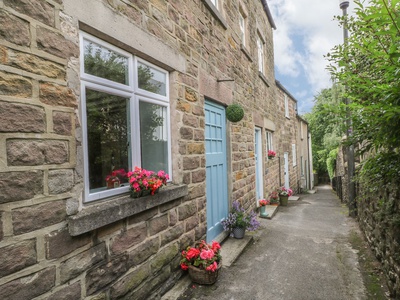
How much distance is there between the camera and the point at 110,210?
212 cm

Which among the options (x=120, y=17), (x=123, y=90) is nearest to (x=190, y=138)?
(x=123, y=90)

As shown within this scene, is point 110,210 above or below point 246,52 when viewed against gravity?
below

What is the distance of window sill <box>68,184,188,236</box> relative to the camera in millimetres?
1853

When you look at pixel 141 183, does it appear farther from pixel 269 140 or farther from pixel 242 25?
pixel 269 140

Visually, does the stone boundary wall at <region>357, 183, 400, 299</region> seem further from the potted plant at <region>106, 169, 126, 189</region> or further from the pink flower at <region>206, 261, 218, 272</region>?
the potted plant at <region>106, 169, 126, 189</region>

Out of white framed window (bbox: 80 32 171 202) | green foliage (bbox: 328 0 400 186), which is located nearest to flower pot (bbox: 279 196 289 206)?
green foliage (bbox: 328 0 400 186)

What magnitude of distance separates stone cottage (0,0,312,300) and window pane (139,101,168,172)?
0.8 inches

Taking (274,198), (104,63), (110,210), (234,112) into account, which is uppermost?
(104,63)

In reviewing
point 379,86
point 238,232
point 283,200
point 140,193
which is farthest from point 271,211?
point 379,86

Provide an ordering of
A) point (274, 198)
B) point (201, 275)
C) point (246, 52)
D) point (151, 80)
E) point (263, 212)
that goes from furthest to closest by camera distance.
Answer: point (274, 198) → point (263, 212) → point (246, 52) → point (201, 275) → point (151, 80)

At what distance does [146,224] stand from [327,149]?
24.2 m

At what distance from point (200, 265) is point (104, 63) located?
2664 mm

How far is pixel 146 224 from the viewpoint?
2666 millimetres

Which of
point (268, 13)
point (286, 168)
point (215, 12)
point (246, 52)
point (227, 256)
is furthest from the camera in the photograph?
point (286, 168)
